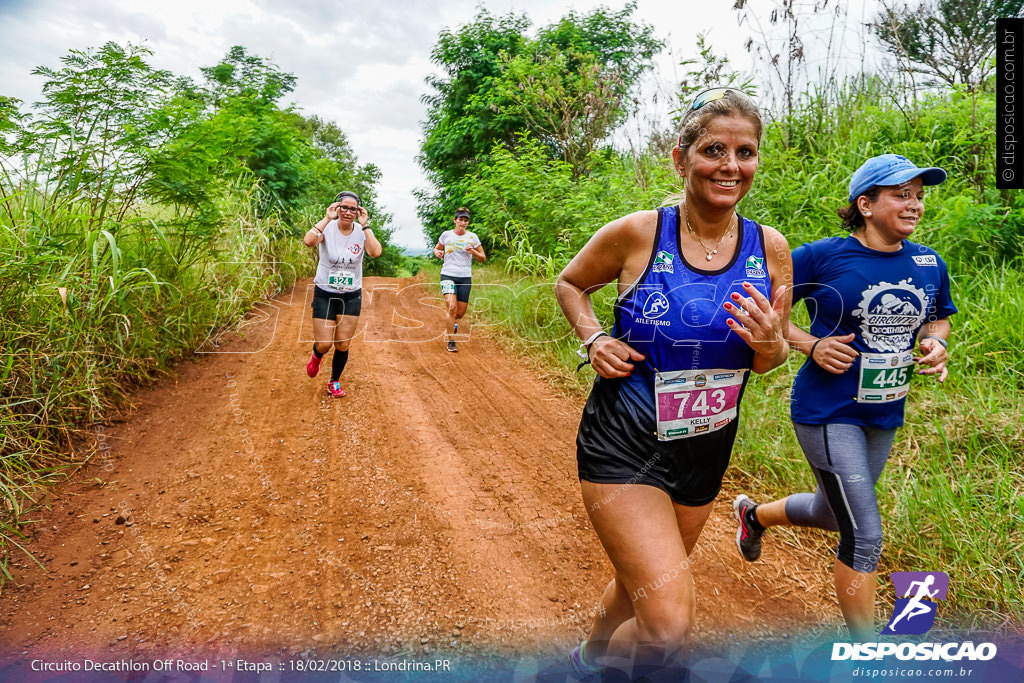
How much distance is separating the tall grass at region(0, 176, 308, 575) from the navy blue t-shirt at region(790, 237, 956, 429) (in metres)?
3.98

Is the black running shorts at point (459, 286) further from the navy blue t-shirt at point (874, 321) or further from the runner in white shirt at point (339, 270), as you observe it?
the navy blue t-shirt at point (874, 321)

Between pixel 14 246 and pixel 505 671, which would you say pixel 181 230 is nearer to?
pixel 14 246

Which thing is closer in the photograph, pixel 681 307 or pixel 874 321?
pixel 681 307

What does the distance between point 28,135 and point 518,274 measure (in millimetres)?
5495

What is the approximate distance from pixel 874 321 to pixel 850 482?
2.14 ft

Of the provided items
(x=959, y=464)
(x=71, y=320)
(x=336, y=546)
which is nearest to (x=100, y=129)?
(x=71, y=320)

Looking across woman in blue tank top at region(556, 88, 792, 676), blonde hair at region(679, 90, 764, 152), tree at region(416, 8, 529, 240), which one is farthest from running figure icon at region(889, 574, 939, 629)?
tree at region(416, 8, 529, 240)

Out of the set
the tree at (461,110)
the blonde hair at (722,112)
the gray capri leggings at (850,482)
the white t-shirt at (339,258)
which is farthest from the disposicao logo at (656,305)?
the tree at (461,110)

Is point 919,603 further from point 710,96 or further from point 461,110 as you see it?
point 461,110

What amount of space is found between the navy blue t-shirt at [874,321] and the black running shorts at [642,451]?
2.52 ft

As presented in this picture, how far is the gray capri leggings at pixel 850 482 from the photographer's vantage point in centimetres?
211

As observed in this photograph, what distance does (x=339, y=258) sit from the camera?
5.24m

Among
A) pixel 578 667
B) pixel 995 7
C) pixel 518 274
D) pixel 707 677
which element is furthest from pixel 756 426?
pixel 518 274

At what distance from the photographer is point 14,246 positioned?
12.8 feet
